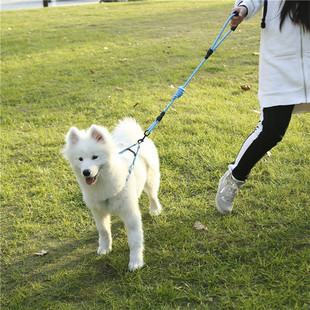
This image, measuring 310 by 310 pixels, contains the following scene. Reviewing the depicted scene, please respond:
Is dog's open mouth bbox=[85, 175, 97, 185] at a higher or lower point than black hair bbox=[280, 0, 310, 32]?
lower

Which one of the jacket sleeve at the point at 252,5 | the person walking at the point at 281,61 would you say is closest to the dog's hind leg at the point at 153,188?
the person walking at the point at 281,61

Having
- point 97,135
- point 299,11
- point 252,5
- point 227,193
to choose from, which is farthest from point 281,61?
point 97,135

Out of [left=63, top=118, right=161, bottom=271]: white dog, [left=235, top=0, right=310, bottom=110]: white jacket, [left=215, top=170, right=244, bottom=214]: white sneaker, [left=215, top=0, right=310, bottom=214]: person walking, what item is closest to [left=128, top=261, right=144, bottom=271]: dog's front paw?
[left=63, top=118, right=161, bottom=271]: white dog

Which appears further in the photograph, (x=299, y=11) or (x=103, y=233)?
(x=103, y=233)

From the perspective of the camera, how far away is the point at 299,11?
220 cm

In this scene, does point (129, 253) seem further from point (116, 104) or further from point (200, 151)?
point (116, 104)

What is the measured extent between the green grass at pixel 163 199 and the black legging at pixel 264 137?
489mm

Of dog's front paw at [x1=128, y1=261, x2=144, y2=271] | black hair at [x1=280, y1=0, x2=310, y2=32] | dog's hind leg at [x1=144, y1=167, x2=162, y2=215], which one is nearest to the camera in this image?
black hair at [x1=280, y1=0, x2=310, y2=32]

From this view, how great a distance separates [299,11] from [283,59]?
30cm

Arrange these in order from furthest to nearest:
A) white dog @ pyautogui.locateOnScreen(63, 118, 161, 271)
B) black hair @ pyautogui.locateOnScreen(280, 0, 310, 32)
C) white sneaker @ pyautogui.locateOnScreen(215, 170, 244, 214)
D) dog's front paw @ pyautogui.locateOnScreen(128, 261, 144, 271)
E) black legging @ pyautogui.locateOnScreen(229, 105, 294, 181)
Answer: white sneaker @ pyautogui.locateOnScreen(215, 170, 244, 214) < dog's front paw @ pyautogui.locateOnScreen(128, 261, 144, 271) < black legging @ pyautogui.locateOnScreen(229, 105, 294, 181) < white dog @ pyautogui.locateOnScreen(63, 118, 161, 271) < black hair @ pyautogui.locateOnScreen(280, 0, 310, 32)

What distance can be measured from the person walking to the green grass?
85 cm

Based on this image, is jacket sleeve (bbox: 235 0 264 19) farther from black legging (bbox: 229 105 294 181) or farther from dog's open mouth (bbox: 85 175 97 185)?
dog's open mouth (bbox: 85 175 97 185)

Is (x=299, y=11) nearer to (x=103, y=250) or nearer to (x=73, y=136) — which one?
(x=73, y=136)

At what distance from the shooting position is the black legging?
2.43 meters
